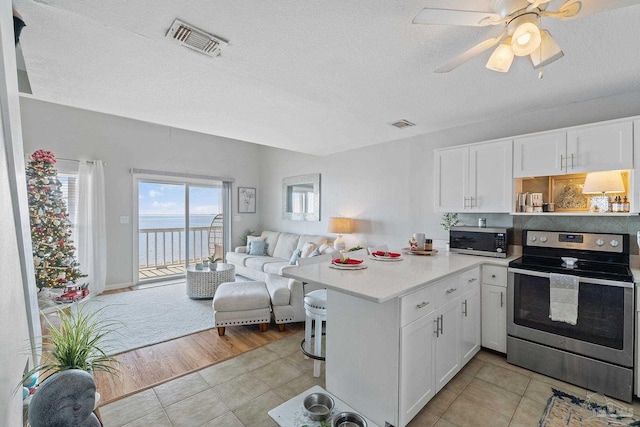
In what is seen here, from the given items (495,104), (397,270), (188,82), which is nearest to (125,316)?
(188,82)

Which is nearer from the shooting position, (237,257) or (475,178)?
(475,178)

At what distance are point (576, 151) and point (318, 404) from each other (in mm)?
2963

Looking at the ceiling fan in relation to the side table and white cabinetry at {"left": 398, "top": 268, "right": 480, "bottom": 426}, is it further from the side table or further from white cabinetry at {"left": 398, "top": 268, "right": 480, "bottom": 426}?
the side table

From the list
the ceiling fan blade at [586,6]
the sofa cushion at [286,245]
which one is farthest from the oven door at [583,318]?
the sofa cushion at [286,245]

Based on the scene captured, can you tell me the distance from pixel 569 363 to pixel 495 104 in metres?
2.35

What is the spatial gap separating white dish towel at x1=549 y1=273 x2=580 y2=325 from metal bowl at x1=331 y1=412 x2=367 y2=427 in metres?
1.77

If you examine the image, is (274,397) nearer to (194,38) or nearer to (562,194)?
(194,38)

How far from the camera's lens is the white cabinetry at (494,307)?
2.56 meters

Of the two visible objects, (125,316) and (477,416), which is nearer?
(477,416)

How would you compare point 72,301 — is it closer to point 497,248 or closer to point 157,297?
point 157,297

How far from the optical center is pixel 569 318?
2.17m

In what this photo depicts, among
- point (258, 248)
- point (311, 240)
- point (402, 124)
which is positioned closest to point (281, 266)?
point (311, 240)

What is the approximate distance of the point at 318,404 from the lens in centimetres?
192

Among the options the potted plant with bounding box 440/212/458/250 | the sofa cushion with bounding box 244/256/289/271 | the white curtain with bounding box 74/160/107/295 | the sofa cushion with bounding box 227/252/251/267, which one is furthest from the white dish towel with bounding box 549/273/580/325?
the white curtain with bounding box 74/160/107/295
